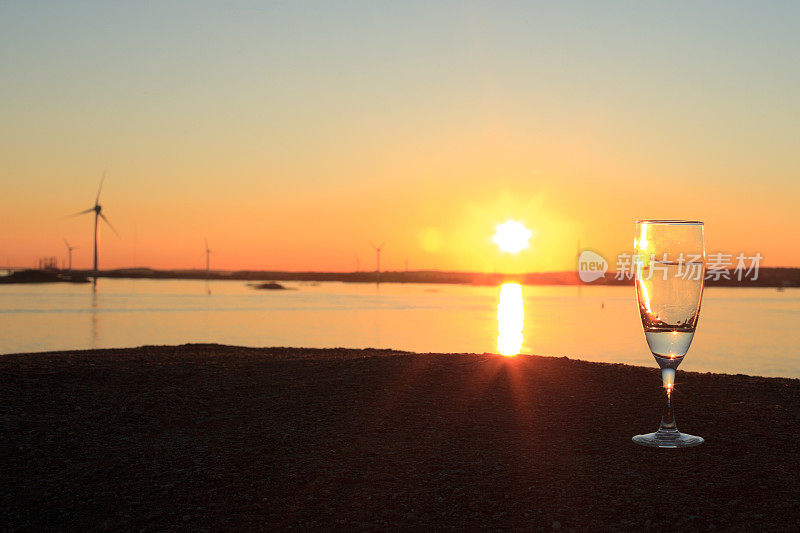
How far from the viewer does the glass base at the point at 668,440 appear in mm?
5695

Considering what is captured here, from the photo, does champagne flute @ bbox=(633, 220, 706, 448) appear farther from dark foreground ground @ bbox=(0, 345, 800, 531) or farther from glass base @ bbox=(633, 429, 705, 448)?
dark foreground ground @ bbox=(0, 345, 800, 531)

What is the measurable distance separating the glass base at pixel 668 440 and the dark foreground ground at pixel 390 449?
0.11 metres

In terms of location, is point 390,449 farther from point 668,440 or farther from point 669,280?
point 669,280

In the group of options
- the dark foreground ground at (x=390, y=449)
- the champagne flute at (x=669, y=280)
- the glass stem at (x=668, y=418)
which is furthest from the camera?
the glass stem at (x=668, y=418)

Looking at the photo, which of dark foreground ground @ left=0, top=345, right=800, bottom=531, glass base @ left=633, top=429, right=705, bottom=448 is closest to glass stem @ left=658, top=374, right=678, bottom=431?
glass base @ left=633, top=429, right=705, bottom=448

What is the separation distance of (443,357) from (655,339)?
561 centimetres

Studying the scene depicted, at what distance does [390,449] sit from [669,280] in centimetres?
281

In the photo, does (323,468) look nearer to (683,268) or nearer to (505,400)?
(505,400)

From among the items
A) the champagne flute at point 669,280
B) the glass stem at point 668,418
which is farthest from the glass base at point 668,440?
the champagne flute at point 669,280

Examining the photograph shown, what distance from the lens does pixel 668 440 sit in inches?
224

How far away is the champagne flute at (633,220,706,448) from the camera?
5.00m

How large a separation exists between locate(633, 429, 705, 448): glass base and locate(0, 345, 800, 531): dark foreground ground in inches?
4.2

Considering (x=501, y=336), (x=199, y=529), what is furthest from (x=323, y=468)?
(x=501, y=336)

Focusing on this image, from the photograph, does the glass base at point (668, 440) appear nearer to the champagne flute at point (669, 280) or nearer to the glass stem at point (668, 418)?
the glass stem at point (668, 418)
